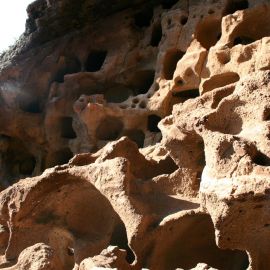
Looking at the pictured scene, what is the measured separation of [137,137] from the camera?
687 centimetres

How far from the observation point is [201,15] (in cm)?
653

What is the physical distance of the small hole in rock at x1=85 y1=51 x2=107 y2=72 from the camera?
316 inches

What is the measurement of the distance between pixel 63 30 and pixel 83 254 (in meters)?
4.71

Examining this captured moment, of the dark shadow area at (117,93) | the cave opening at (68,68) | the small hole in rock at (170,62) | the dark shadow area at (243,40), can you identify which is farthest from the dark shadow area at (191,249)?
the cave opening at (68,68)

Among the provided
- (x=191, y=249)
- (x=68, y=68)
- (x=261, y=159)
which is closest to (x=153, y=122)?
(x=68, y=68)

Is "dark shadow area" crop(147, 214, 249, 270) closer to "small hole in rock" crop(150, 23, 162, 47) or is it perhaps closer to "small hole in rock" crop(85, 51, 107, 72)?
"small hole in rock" crop(150, 23, 162, 47)

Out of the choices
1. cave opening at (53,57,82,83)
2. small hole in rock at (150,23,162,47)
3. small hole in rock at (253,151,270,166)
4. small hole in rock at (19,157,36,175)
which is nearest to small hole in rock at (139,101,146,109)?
small hole in rock at (150,23,162,47)

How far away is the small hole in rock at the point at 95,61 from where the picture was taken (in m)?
8.02

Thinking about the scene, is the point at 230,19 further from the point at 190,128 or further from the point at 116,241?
the point at 116,241

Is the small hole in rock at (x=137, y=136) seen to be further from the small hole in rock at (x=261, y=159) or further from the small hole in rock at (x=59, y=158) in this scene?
the small hole in rock at (x=261, y=159)

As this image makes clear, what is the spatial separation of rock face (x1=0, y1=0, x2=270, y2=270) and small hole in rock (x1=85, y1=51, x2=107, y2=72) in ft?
0.12

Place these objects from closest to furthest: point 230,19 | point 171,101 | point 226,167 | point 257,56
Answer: point 226,167 < point 257,56 < point 230,19 < point 171,101

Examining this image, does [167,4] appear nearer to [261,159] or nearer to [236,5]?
[236,5]

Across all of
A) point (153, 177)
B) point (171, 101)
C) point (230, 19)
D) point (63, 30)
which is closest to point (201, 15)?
point (230, 19)
